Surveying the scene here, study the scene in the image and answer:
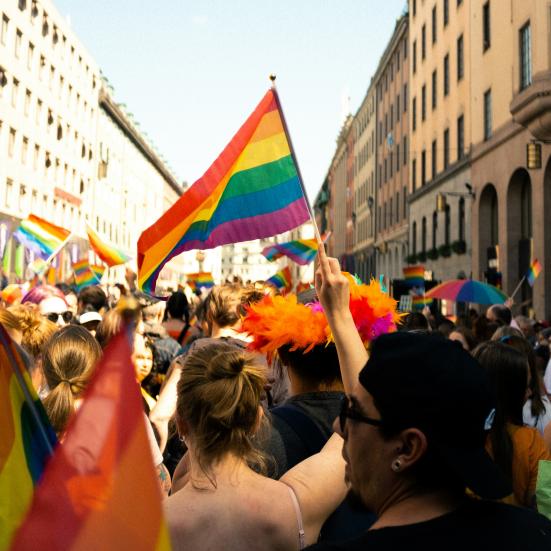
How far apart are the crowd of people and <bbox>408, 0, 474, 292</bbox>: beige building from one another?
98.0 ft

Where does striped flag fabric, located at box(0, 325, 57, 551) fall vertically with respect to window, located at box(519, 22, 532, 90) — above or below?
below

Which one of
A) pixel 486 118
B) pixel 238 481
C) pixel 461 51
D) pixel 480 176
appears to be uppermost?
pixel 461 51

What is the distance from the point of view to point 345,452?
1.96 m

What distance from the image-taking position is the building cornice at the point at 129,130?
2675 inches

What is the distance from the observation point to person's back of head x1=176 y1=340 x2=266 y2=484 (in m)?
2.73

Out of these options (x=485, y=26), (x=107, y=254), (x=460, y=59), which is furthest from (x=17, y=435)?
(x=460, y=59)

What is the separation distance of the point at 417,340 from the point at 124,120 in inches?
2960

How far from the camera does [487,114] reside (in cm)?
3116

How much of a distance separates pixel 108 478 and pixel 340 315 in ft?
5.11

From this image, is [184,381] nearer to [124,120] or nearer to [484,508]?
[484,508]

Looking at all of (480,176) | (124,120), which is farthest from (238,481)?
(124,120)

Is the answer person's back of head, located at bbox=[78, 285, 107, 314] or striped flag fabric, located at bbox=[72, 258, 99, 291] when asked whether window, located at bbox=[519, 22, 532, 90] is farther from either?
person's back of head, located at bbox=[78, 285, 107, 314]

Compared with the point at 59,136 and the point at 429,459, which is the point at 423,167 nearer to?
the point at 59,136

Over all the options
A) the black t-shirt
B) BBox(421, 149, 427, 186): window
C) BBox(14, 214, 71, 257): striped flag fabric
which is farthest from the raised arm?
BBox(421, 149, 427, 186): window
